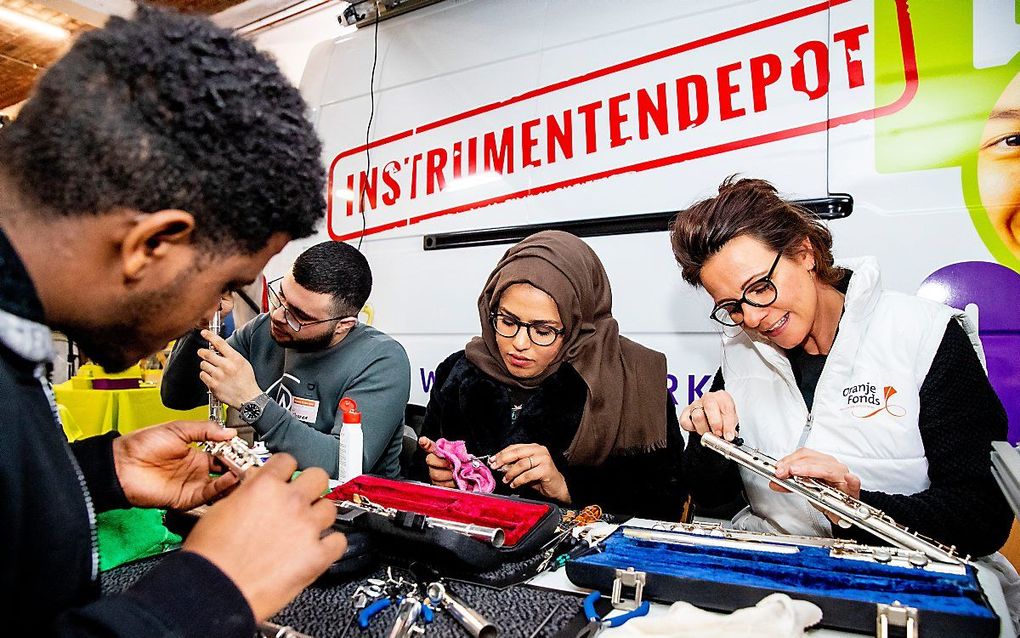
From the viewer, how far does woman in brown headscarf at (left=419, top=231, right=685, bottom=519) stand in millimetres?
2463

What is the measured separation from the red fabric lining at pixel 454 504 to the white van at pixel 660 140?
4.65 feet

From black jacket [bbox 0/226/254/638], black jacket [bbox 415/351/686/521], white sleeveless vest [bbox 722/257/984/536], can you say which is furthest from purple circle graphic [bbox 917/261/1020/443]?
black jacket [bbox 0/226/254/638]

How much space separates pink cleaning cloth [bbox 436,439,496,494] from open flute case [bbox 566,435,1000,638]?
1.94 ft

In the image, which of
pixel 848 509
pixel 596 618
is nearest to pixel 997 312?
pixel 848 509

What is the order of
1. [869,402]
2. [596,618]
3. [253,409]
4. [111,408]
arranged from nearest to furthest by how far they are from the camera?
[596,618]
[869,402]
[253,409]
[111,408]

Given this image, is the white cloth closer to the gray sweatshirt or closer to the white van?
the gray sweatshirt

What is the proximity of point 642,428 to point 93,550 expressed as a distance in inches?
77.4

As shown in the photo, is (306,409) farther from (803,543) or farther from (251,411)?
(803,543)

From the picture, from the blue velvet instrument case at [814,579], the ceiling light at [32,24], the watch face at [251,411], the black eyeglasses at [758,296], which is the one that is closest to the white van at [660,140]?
the black eyeglasses at [758,296]

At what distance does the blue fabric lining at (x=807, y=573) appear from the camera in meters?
1.15

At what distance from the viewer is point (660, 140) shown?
2.91 m

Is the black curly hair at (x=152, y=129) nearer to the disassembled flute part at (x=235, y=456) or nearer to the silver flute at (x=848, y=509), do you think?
the disassembled flute part at (x=235, y=456)

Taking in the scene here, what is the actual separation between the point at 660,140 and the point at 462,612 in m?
2.32

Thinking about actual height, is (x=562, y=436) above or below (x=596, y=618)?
above
